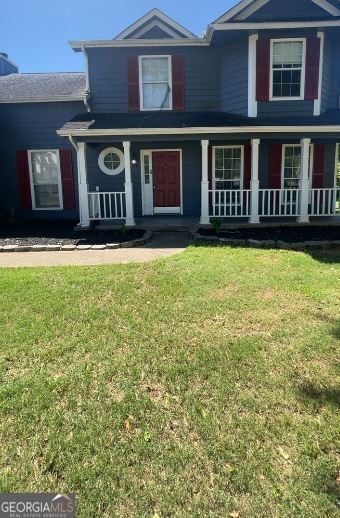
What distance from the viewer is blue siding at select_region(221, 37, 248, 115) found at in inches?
449

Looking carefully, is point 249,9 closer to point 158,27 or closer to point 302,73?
point 302,73

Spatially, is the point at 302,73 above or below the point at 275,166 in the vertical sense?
above

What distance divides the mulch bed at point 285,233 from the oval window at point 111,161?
3831mm

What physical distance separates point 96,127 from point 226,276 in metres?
6.54

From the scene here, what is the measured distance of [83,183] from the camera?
10891 millimetres

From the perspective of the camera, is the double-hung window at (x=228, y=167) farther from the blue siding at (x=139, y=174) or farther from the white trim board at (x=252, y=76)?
the white trim board at (x=252, y=76)

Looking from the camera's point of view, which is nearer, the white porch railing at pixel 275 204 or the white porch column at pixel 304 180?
the white porch column at pixel 304 180

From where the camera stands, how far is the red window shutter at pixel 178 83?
12.0 m

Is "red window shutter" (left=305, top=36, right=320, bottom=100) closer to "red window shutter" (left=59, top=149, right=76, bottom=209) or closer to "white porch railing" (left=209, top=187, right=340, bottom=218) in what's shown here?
"white porch railing" (left=209, top=187, right=340, bottom=218)

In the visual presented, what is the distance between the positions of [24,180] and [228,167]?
6770 millimetres

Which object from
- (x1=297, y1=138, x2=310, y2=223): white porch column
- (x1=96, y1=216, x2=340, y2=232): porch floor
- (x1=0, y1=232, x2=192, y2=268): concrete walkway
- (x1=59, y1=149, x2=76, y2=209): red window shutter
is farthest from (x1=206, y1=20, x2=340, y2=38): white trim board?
(x1=0, y1=232, x2=192, y2=268): concrete walkway

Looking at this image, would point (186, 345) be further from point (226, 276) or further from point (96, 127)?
point (96, 127)

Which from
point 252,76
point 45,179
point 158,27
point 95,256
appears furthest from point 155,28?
point 95,256

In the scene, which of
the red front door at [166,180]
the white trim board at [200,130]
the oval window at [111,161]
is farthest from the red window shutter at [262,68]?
the oval window at [111,161]
